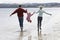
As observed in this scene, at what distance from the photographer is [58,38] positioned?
41.3 feet

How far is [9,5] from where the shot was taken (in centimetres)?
6694

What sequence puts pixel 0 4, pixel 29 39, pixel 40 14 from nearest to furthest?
pixel 29 39
pixel 40 14
pixel 0 4

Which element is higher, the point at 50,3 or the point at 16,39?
the point at 16,39

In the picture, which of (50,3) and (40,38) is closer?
(40,38)

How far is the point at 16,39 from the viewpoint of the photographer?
1270 centimetres

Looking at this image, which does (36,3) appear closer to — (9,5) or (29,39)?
(9,5)

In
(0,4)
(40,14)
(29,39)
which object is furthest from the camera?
(0,4)

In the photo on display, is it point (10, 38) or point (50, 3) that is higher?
point (10, 38)

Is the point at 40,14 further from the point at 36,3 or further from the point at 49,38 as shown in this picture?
the point at 36,3

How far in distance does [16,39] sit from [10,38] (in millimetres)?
552

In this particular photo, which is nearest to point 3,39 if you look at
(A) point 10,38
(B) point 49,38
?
(A) point 10,38

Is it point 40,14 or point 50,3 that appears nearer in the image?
point 40,14

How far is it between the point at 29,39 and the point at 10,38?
4.24 ft

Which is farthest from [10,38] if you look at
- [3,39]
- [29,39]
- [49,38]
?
[49,38]
